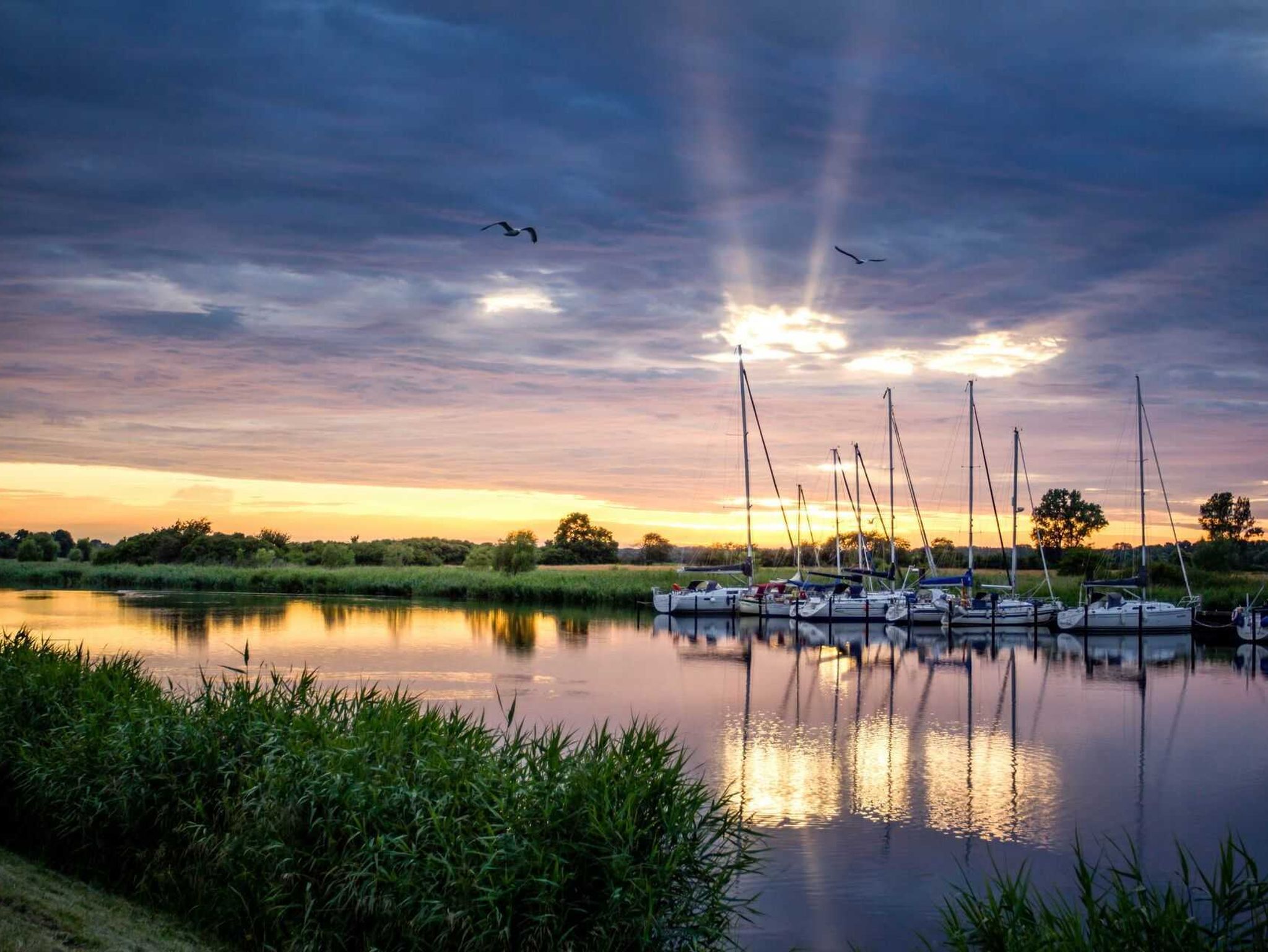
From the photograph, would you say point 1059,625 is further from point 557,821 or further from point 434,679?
point 557,821

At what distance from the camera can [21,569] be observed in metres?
101

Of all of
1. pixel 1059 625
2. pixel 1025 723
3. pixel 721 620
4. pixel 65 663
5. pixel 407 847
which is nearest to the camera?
pixel 407 847

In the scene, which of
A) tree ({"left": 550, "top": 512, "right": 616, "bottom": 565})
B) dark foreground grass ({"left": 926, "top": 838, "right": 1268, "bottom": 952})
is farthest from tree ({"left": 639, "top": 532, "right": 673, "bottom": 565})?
dark foreground grass ({"left": 926, "top": 838, "right": 1268, "bottom": 952})

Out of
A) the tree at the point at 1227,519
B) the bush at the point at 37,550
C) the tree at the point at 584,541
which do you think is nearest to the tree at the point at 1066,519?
the tree at the point at 1227,519

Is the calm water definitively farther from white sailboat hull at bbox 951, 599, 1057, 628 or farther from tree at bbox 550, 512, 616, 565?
tree at bbox 550, 512, 616, 565

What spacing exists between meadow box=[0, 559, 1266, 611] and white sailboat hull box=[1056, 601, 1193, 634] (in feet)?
26.9

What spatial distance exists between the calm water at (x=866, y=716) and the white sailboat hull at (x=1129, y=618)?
4.11 feet

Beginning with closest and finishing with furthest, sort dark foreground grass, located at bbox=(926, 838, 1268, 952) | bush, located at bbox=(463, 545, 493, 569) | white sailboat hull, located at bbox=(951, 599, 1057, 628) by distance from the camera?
dark foreground grass, located at bbox=(926, 838, 1268, 952) < white sailboat hull, located at bbox=(951, 599, 1057, 628) < bush, located at bbox=(463, 545, 493, 569)

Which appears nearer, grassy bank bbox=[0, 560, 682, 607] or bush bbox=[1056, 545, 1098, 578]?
grassy bank bbox=[0, 560, 682, 607]

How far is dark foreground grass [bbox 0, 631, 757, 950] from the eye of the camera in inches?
428

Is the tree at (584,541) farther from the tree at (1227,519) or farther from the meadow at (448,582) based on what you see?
the tree at (1227,519)

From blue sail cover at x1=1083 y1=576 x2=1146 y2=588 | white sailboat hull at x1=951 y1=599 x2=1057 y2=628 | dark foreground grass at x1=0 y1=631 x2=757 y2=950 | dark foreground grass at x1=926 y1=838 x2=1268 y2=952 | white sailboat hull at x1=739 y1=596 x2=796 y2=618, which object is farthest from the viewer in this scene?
white sailboat hull at x1=739 y1=596 x2=796 y2=618

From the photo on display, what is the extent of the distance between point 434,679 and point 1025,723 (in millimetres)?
18804

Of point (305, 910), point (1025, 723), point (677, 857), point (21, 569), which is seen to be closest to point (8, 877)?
point (305, 910)
